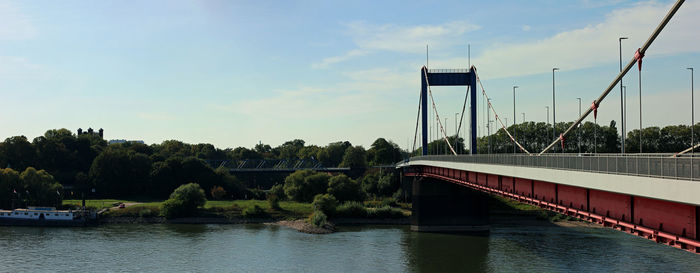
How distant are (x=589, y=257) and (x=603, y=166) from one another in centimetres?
2983

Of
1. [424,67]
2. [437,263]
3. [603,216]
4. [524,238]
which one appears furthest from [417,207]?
[603,216]

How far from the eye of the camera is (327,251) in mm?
57594

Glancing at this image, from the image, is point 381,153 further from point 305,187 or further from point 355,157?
point 305,187

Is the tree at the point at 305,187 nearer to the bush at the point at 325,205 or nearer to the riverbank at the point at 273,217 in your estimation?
the riverbank at the point at 273,217

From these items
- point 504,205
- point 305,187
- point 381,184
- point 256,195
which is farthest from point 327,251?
point 256,195

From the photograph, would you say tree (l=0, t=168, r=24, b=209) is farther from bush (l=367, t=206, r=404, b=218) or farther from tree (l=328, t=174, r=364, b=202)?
bush (l=367, t=206, r=404, b=218)

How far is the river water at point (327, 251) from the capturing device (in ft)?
163

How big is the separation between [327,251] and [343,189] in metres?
39.6

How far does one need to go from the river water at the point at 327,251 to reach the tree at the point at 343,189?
67.3 ft

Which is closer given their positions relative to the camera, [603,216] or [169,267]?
[603,216]

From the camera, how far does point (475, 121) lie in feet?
261

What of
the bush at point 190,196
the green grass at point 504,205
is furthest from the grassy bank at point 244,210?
the green grass at point 504,205

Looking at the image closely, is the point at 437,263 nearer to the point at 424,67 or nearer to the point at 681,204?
the point at 681,204

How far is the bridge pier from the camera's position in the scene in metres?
73.1
